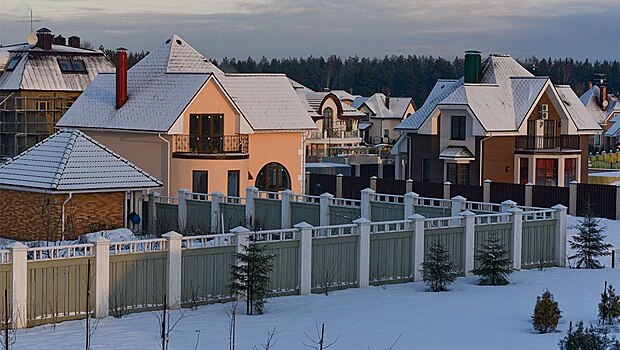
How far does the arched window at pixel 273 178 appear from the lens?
3788 centimetres

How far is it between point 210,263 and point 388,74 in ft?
404

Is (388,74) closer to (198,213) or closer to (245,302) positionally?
(198,213)

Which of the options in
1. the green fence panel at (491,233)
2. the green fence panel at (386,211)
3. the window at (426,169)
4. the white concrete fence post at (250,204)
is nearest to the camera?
the green fence panel at (491,233)

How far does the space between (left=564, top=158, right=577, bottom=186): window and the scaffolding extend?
22991mm

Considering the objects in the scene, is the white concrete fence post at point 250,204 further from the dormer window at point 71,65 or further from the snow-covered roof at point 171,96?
the dormer window at point 71,65

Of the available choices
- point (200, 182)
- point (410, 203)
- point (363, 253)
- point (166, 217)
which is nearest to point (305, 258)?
point (363, 253)

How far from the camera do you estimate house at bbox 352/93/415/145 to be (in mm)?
87250

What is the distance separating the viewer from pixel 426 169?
45406 millimetres

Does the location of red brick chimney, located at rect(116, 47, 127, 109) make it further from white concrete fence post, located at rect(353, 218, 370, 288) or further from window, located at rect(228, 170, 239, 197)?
white concrete fence post, located at rect(353, 218, 370, 288)

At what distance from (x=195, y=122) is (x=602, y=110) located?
54.4 metres

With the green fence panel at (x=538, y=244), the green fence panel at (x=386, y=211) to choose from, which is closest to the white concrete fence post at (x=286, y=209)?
the green fence panel at (x=386, y=211)

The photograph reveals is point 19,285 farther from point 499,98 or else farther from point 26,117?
point 26,117

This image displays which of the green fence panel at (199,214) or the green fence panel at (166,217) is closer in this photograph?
the green fence panel at (199,214)

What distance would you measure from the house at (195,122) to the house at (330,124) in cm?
2864
